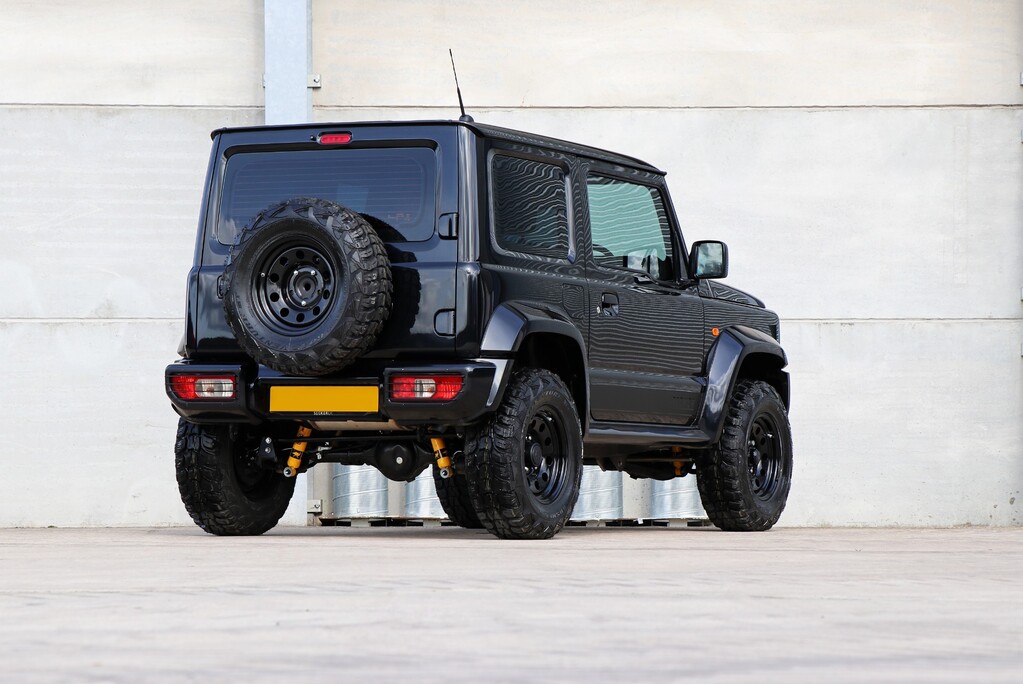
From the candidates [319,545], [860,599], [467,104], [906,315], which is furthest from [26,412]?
[860,599]

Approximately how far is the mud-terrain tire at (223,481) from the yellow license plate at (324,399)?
65cm

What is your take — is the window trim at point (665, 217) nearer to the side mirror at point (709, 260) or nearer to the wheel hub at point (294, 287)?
the side mirror at point (709, 260)

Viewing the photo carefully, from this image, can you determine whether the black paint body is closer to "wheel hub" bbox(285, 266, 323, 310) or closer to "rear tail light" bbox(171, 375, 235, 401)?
"rear tail light" bbox(171, 375, 235, 401)

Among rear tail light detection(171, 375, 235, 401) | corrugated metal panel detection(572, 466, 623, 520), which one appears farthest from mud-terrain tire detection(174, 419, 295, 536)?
corrugated metal panel detection(572, 466, 623, 520)

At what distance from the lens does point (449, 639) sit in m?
4.21

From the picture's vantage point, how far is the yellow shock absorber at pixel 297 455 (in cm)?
883

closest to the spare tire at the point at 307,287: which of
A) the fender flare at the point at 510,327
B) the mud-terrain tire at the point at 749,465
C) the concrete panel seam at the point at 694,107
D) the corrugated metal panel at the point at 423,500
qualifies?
the fender flare at the point at 510,327

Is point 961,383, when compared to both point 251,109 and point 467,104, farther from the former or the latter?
point 251,109

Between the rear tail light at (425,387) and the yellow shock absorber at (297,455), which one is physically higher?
the rear tail light at (425,387)

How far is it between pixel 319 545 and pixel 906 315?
237 inches

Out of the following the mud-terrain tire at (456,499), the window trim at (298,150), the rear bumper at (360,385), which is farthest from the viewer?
the mud-terrain tire at (456,499)

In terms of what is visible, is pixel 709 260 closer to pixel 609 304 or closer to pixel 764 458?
pixel 609 304

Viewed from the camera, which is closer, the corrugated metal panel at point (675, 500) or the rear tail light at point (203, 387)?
the rear tail light at point (203, 387)

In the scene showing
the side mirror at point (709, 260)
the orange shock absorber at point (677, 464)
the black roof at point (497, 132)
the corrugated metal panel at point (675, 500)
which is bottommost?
the corrugated metal panel at point (675, 500)
